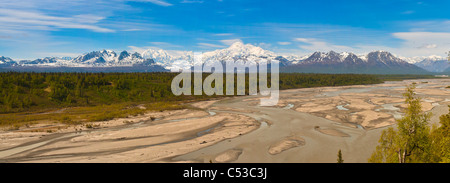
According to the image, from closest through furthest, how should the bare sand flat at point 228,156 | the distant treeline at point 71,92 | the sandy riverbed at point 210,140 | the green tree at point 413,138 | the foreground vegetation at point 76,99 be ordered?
1. the green tree at point 413,138
2. the bare sand flat at point 228,156
3. the sandy riverbed at point 210,140
4. the foreground vegetation at point 76,99
5. the distant treeline at point 71,92

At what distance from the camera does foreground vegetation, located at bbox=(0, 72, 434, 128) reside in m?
66.8

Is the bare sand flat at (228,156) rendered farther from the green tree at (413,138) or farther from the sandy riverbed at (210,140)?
the green tree at (413,138)

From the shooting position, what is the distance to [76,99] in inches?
3720

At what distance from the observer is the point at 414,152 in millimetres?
19859

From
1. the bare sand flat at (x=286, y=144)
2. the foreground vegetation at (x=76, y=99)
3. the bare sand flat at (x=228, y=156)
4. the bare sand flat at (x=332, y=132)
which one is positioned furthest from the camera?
the foreground vegetation at (x=76, y=99)

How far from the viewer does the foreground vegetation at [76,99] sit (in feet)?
219

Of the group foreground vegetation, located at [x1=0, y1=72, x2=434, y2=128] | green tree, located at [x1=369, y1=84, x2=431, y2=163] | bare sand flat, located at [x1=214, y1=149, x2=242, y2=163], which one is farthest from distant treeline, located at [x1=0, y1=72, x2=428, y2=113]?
green tree, located at [x1=369, y1=84, x2=431, y2=163]

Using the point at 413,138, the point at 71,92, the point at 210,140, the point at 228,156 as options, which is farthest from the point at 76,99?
the point at 413,138

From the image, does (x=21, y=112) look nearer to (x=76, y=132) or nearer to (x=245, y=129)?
(x=76, y=132)

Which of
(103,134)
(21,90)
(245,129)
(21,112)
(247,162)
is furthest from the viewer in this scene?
(21,90)

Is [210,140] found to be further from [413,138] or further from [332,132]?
[413,138]

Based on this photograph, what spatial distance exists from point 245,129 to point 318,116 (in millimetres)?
25256

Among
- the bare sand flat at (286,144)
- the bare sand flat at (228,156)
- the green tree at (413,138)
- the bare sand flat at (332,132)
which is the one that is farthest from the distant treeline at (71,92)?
the green tree at (413,138)
